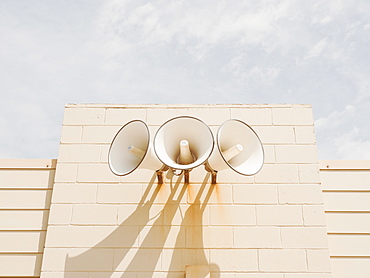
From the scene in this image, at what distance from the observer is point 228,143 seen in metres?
2.41

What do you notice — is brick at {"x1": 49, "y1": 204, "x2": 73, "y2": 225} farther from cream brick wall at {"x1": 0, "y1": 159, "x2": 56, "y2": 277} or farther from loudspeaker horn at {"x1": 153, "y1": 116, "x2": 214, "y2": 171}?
loudspeaker horn at {"x1": 153, "y1": 116, "x2": 214, "y2": 171}

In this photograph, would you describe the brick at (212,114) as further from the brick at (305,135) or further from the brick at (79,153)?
the brick at (79,153)

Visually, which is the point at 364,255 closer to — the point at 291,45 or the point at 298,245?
the point at 298,245

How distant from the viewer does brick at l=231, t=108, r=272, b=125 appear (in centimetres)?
290

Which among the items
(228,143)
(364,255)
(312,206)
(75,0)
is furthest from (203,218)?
(75,0)

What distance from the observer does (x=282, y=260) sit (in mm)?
2463

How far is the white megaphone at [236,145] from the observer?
2334 millimetres

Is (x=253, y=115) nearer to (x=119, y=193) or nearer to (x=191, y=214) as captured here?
(x=191, y=214)

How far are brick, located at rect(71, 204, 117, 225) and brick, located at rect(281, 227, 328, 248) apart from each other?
4.08 feet

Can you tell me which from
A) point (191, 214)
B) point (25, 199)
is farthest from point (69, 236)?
point (191, 214)

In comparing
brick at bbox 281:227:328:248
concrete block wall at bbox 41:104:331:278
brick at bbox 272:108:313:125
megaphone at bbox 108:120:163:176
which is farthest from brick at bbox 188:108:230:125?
brick at bbox 281:227:328:248

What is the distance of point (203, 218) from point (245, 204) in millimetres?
332

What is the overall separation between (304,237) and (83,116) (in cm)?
197

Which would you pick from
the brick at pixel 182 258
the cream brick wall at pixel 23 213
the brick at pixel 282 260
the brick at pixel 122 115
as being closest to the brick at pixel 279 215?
the brick at pixel 282 260
